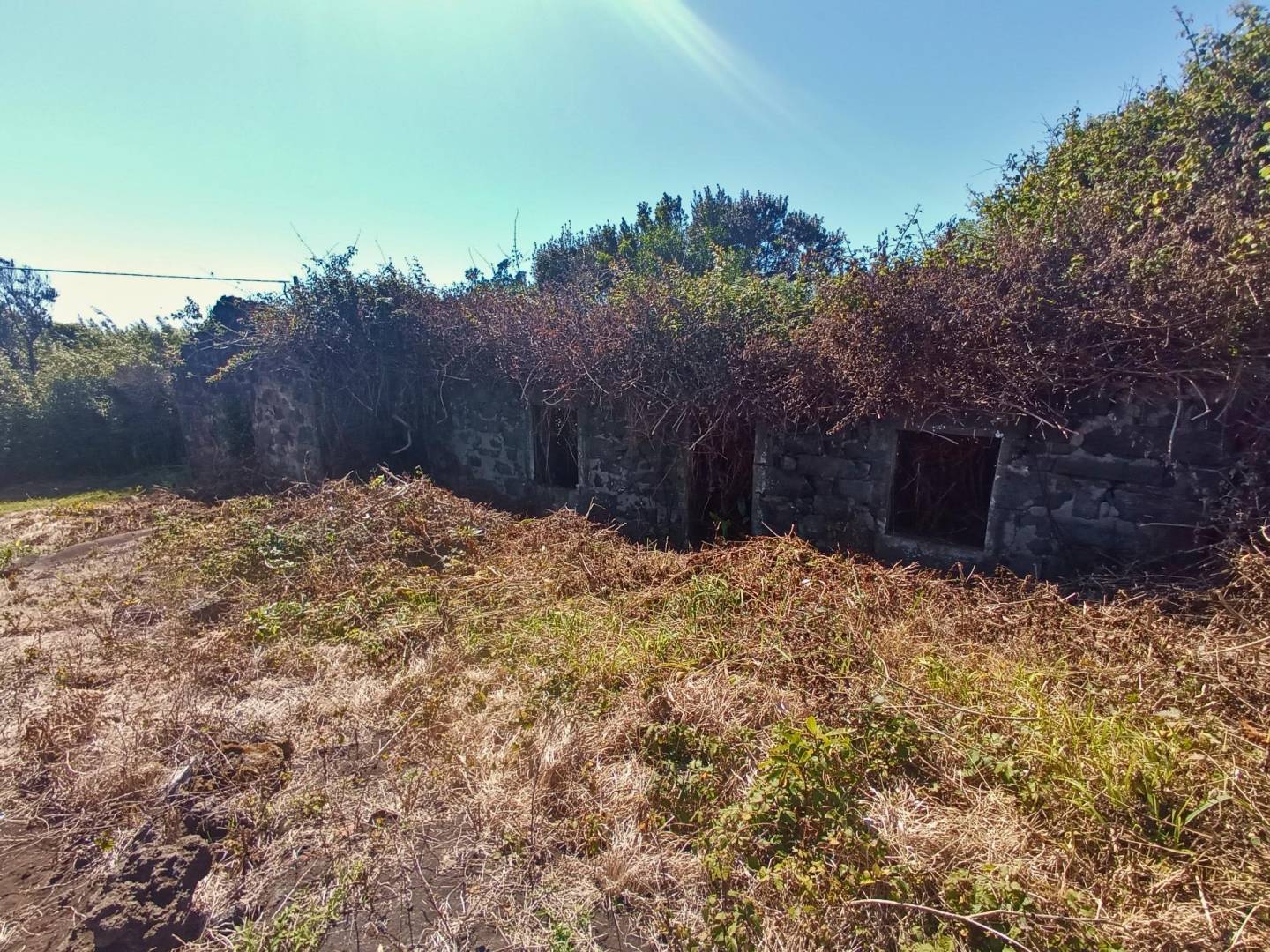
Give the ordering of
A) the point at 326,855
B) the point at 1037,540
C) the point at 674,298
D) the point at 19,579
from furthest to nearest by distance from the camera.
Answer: the point at 674,298
the point at 19,579
the point at 1037,540
the point at 326,855

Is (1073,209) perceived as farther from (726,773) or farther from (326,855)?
(326,855)

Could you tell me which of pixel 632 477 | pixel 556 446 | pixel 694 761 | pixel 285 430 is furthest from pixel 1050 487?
pixel 285 430

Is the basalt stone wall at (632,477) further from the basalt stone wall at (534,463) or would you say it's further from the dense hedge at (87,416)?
the dense hedge at (87,416)

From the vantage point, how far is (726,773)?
8.92 feet

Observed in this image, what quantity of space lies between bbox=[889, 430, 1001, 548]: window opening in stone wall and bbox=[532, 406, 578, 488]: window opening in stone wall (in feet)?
13.0

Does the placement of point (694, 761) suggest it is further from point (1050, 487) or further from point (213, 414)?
point (213, 414)

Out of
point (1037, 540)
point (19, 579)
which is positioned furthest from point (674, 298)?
point (19, 579)

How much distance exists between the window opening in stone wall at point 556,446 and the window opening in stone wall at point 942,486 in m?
3.97

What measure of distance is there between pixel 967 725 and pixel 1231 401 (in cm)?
318

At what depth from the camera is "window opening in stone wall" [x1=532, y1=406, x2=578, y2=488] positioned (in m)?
7.79

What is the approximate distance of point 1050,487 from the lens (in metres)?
4.65

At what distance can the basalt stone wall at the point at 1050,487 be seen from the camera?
4.16 m

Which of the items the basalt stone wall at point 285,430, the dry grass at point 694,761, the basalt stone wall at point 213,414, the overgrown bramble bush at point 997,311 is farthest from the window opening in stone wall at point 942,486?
the basalt stone wall at point 213,414

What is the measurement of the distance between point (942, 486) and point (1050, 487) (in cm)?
135
